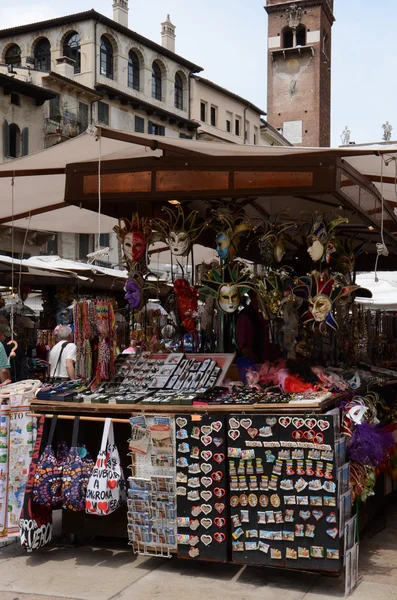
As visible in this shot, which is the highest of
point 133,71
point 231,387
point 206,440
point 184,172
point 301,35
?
point 301,35

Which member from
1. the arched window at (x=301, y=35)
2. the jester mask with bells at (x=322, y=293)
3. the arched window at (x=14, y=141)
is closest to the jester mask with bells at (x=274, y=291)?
the jester mask with bells at (x=322, y=293)

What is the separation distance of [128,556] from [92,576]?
41 cm

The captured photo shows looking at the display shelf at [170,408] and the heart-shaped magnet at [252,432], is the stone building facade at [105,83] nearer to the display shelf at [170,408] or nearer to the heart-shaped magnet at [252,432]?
the display shelf at [170,408]

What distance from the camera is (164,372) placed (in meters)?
5.09

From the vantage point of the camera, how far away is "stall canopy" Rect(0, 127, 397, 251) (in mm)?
4609

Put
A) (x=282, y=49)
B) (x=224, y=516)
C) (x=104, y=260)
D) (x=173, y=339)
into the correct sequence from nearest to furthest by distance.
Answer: (x=224, y=516) → (x=173, y=339) → (x=104, y=260) → (x=282, y=49)

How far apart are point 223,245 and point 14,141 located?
2416cm

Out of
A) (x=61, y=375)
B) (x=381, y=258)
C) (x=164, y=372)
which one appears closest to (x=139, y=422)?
(x=164, y=372)

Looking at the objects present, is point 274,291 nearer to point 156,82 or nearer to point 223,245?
point 223,245

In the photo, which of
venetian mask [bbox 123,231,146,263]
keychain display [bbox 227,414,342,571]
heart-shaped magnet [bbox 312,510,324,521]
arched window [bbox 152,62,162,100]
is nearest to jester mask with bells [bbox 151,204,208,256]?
venetian mask [bbox 123,231,146,263]

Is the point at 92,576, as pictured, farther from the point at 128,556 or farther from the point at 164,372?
the point at 164,372

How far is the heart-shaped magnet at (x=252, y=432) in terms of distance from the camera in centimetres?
426

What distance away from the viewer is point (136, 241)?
18.4 ft

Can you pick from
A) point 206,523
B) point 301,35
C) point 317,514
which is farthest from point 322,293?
point 301,35
